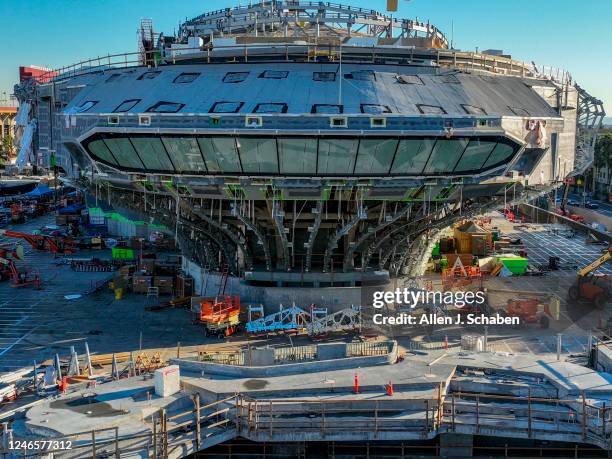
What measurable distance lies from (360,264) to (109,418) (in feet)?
95.3

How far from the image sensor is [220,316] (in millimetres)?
47719

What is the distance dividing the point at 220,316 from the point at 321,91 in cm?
1629

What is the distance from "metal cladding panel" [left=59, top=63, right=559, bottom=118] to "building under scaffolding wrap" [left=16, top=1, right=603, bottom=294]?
0.52 feet

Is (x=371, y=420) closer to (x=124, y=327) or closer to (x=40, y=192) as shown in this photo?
(x=124, y=327)

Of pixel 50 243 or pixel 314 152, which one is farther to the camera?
pixel 50 243

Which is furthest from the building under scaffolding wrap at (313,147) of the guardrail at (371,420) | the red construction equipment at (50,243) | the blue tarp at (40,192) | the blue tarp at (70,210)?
the blue tarp at (40,192)

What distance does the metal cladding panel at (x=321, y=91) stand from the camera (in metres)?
46.6

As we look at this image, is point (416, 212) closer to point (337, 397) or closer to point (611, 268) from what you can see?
point (337, 397)

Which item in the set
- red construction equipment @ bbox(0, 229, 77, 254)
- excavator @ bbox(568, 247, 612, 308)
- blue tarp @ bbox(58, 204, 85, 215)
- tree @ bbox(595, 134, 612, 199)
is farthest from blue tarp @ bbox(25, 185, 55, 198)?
excavator @ bbox(568, 247, 612, 308)

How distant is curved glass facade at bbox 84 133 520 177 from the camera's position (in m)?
44.2

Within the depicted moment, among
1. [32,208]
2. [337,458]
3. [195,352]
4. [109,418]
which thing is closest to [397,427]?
[337,458]

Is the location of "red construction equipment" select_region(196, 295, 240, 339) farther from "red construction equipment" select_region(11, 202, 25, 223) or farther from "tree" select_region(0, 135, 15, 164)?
"tree" select_region(0, 135, 15, 164)

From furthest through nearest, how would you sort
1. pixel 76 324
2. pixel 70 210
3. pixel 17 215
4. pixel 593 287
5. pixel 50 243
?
pixel 17 215 → pixel 70 210 → pixel 50 243 → pixel 593 287 → pixel 76 324

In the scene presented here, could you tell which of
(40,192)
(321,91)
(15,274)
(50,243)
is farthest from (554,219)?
(40,192)
